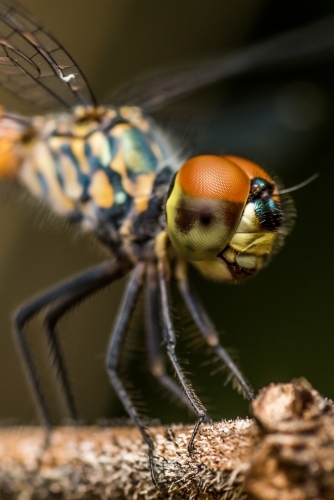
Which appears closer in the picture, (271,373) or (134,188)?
→ (134,188)

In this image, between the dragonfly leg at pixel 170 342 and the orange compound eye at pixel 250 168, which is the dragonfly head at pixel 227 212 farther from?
the dragonfly leg at pixel 170 342

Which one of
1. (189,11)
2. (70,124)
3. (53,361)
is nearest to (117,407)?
(53,361)

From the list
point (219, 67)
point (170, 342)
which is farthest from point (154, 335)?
point (219, 67)

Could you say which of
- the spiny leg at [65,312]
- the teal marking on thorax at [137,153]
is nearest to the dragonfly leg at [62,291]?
the spiny leg at [65,312]

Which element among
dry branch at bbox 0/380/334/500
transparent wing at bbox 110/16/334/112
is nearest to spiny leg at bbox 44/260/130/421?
dry branch at bbox 0/380/334/500

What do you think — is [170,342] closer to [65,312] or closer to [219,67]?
[65,312]

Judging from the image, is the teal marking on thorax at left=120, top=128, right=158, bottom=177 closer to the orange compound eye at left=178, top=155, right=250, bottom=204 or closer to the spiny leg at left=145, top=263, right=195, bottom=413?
the spiny leg at left=145, top=263, right=195, bottom=413

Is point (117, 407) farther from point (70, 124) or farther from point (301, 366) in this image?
point (70, 124)
